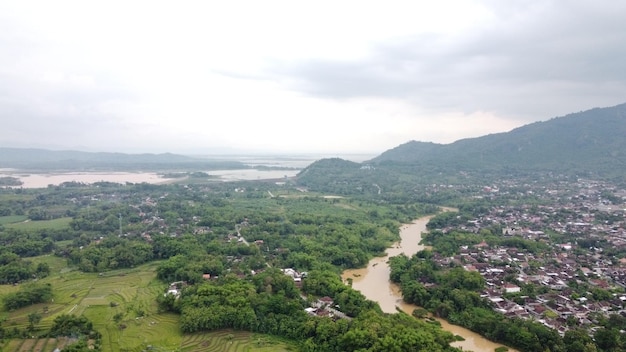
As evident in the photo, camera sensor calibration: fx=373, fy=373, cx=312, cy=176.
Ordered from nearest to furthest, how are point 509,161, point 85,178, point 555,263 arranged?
point 555,263 → point 85,178 → point 509,161

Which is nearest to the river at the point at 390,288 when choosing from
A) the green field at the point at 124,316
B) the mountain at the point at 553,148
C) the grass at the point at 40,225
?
the green field at the point at 124,316

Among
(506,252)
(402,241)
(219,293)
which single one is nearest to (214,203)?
(402,241)

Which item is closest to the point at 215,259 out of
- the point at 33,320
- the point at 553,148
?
the point at 33,320

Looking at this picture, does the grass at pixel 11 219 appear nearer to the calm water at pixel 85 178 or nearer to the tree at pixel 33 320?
the tree at pixel 33 320

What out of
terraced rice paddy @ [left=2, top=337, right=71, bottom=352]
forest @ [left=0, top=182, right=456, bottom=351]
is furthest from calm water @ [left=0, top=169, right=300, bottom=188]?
terraced rice paddy @ [left=2, top=337, right=71, bottom=352]

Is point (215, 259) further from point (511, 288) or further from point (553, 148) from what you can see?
point (553, 148)

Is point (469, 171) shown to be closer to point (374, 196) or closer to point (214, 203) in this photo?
point (374, 196)

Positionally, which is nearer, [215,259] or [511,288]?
[511,288]
